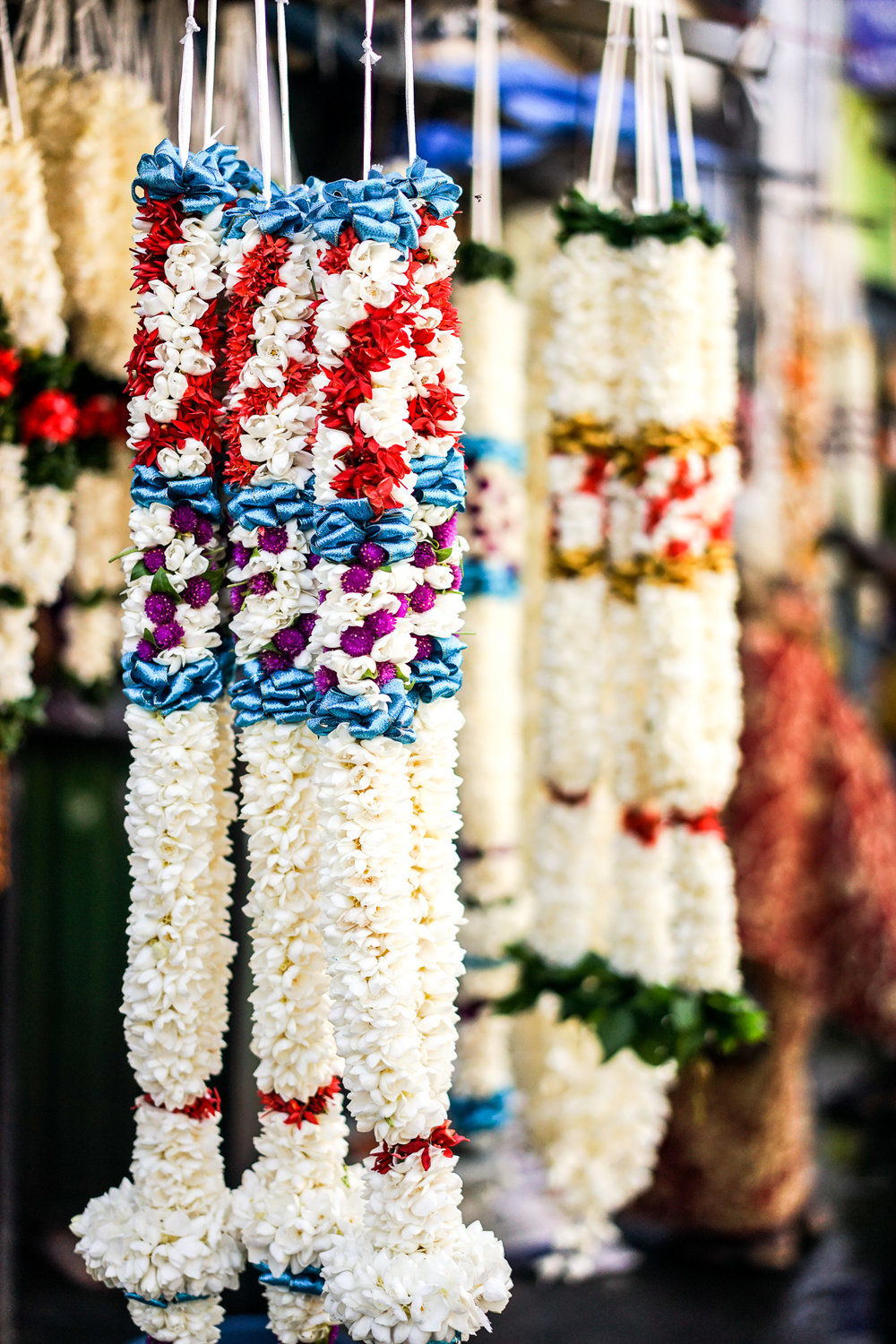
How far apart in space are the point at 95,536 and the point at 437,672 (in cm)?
128

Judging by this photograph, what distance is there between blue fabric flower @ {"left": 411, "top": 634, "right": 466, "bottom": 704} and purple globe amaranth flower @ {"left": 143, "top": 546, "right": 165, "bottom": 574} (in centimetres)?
37

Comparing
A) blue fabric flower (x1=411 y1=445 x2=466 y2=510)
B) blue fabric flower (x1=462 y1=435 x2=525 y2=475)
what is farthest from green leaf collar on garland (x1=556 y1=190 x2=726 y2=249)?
blue fabric flower (x1=411 y1=445 x2=466 y2=510)

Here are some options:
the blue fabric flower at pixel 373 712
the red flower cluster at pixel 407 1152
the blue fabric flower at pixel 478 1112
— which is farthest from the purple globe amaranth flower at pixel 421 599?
the blue fabric flower at pixel 478 1112

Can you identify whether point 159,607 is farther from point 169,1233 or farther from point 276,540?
point 169,1233

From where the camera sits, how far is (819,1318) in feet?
12.6

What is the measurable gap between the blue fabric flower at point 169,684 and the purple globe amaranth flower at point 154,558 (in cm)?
12

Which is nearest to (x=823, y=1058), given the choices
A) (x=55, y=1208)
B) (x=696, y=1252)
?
(x=696, y=1252)

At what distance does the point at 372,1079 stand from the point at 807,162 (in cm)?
488

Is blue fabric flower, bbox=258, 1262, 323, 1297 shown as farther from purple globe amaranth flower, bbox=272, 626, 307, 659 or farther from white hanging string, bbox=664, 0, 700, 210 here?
white hanging string, bbox=664, 0, 700, 210

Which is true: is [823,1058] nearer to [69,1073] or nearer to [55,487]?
[69,1073]

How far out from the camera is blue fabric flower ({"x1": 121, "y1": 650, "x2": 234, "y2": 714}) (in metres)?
1.68

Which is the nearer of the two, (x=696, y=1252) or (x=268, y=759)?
(x=268, y=759)

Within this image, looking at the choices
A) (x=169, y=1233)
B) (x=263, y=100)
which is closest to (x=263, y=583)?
(x=263, y=100)

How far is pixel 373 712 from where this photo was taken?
1.57 metres
